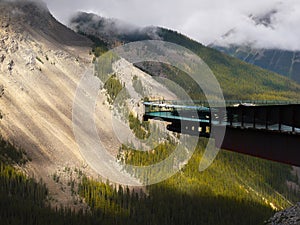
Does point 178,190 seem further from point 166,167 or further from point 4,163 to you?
point 4,163

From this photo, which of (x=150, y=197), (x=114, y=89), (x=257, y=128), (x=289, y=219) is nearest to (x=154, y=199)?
(x=150, y=197)

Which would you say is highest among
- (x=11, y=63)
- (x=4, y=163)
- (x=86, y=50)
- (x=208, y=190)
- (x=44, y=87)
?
(x=86, y=50)

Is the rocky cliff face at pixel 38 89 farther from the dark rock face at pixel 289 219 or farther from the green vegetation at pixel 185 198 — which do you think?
the dark rock face at pixel 289 219

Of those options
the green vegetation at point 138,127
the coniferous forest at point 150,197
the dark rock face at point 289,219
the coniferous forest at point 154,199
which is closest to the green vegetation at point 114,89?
the coniferous forest at point 150,197

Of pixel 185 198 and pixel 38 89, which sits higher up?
pixel 38 89

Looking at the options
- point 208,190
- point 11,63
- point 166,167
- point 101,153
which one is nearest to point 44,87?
point 11,63

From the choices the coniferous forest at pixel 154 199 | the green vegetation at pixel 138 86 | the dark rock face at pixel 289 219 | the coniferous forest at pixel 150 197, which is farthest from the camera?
the green vegetation at pixel 138 86

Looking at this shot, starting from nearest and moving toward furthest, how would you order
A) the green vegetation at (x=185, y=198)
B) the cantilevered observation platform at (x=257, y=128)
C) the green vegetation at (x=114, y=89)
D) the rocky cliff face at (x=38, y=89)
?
the cantilevered observation platform at (x=257, y=128)
the rocky cliff face at (x=38, y=89)
the green vegetation at (x=185, y=198)
the green vegetation at (x=114, y=89)

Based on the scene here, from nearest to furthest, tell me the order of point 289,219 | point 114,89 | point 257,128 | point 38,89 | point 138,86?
point 257,128, point 289,219, point 38,89, point 114,89, point 138,86

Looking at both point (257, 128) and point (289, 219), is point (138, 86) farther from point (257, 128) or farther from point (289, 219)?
point (257, 128)

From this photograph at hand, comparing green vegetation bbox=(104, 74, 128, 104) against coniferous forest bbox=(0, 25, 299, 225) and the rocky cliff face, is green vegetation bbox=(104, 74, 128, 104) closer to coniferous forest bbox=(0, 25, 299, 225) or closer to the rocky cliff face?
coniferous forest bbox=(0, 25, 299, 225)

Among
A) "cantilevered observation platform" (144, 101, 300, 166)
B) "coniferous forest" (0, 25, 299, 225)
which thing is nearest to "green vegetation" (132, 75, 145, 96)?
"coniferous forest" (0, 25, 299, 225)
